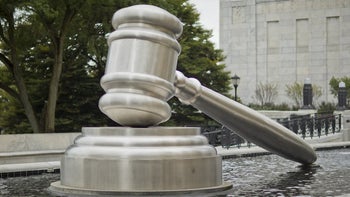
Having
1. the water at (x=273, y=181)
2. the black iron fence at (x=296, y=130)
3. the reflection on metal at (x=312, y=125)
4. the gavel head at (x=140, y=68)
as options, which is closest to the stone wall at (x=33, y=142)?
the black iron fence at (x=296, y=130)

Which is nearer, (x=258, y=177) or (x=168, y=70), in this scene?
(x=168, y=70)

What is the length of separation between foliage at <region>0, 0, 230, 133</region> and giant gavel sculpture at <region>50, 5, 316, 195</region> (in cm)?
1079

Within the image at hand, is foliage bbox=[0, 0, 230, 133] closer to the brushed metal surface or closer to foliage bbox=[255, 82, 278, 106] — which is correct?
the brushed metal surface

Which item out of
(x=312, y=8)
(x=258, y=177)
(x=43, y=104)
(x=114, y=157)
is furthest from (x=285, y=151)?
(x=312, y=8)

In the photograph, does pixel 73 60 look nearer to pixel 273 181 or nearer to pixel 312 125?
pixel 312 125

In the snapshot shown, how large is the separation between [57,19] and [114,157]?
14262mm

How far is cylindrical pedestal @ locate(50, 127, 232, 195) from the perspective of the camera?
5672mm

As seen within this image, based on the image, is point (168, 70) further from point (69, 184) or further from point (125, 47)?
point (69, 184)

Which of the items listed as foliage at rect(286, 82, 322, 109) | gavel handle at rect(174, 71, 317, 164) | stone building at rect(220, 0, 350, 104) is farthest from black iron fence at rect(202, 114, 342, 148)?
stone building at rect(220, 0, 350, 104)

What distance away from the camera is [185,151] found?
5.93 metres

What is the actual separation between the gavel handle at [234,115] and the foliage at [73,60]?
34.4 ft

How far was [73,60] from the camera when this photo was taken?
23875 millimetres

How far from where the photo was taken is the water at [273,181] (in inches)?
262

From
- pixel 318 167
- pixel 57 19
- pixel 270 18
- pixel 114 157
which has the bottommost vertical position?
pixel 318 167
